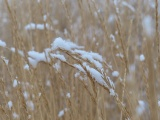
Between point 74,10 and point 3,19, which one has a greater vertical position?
point 74,10

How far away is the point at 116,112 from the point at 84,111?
568 mm

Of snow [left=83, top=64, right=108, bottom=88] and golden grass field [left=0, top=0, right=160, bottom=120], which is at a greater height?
golden grass field [left=0, top=0, right=160, bottom=120]

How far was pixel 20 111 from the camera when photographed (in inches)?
36.0

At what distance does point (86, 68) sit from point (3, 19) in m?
2.22

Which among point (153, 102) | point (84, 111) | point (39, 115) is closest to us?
point (153, 102)

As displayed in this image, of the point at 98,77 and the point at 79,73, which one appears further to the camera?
→ the point at 79,73

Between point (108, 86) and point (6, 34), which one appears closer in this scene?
point (108, 86)

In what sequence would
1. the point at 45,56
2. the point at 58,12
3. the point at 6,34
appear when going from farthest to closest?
1. the point at 58,12
2. the point at 6,34
3. the point at 45,56

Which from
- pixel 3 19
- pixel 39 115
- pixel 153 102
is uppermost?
pixel 3 19

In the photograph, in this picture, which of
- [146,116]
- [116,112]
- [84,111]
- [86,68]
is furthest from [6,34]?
[86,68]

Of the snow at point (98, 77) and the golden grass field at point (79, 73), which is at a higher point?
the golden grass field at point (79, 73)

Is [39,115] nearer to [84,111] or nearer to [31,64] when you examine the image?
[31,64]

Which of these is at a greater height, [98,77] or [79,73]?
[79,73]

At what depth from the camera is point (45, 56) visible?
2.21 ft
